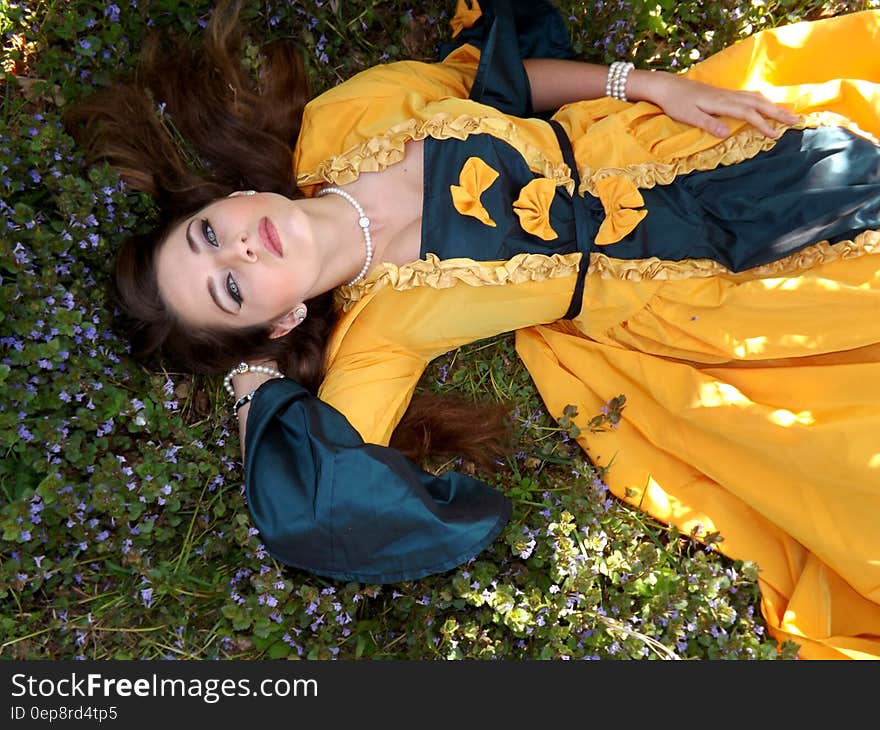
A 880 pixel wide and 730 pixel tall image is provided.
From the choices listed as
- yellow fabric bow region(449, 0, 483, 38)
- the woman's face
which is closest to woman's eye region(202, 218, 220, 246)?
the woman's face

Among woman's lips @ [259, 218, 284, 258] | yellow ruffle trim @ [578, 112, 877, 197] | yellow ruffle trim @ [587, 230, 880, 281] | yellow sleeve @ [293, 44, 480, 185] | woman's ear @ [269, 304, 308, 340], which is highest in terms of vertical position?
yellow sleeve @ [293, 44, 480, 185]

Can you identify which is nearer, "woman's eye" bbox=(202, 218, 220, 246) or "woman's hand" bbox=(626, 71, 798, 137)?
"woman's eye" bbox=(202, 218, 220, 246)

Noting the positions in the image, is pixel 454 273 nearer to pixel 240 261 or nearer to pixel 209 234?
pixel 240 261

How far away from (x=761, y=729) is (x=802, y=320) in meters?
1.47

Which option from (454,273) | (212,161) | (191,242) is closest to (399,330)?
(454,273)

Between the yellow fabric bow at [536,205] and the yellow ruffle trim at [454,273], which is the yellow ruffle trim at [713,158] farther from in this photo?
the yellow ruffle trim at [454,273]

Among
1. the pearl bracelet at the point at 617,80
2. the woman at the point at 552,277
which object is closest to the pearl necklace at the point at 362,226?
the woman at the point at 552,277

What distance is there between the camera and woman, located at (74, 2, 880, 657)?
104 inches

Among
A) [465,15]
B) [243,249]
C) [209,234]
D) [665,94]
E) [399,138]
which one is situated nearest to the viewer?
[243,249]

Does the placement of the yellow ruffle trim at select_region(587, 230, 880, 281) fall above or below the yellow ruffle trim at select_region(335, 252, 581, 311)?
below

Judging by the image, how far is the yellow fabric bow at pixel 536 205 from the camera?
282 cm

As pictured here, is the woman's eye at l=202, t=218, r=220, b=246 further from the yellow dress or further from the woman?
the yellow dress

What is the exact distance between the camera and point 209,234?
2.59 meters

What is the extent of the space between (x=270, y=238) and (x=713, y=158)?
176 centimetres
